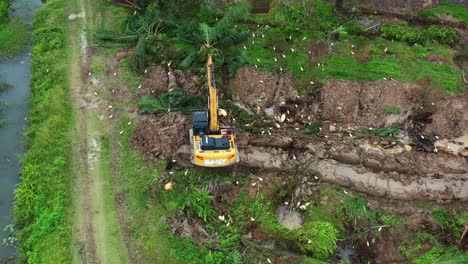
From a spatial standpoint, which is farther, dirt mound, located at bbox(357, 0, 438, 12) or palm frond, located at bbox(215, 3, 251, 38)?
dirt mound, located at bbox(357, 0, 438, 12)

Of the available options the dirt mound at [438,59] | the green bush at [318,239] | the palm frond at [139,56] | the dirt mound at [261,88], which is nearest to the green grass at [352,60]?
the dirt mound at [438,59]

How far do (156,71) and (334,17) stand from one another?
1141 centimetres

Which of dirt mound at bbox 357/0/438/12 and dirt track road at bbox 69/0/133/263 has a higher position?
dirt mound at bbox 357/0/438/12

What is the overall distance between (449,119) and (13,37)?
24.8 m

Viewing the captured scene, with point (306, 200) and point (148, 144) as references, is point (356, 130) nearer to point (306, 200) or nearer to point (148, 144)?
point (306, 200)

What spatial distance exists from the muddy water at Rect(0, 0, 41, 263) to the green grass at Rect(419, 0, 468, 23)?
23558mm

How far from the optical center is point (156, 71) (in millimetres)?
22703

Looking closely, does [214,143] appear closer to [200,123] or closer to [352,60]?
[200,123]

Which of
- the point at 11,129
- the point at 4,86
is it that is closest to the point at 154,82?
the point at 11,129

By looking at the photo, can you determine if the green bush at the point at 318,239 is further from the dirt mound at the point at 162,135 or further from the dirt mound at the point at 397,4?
the dirt mound at the point at 397,4

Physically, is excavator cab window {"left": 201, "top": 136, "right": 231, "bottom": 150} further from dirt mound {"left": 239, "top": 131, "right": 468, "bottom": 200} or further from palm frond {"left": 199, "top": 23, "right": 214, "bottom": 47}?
palm frond {"left": 199, "top": 23, "right": 214, "bottom": 47}

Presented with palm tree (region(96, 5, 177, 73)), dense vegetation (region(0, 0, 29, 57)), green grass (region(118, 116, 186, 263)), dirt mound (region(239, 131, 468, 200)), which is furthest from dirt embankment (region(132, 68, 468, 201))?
dense vegetation (region(0, 0, 29, 57))

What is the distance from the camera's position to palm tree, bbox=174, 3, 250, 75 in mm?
22656

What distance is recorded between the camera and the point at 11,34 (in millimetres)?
26656
